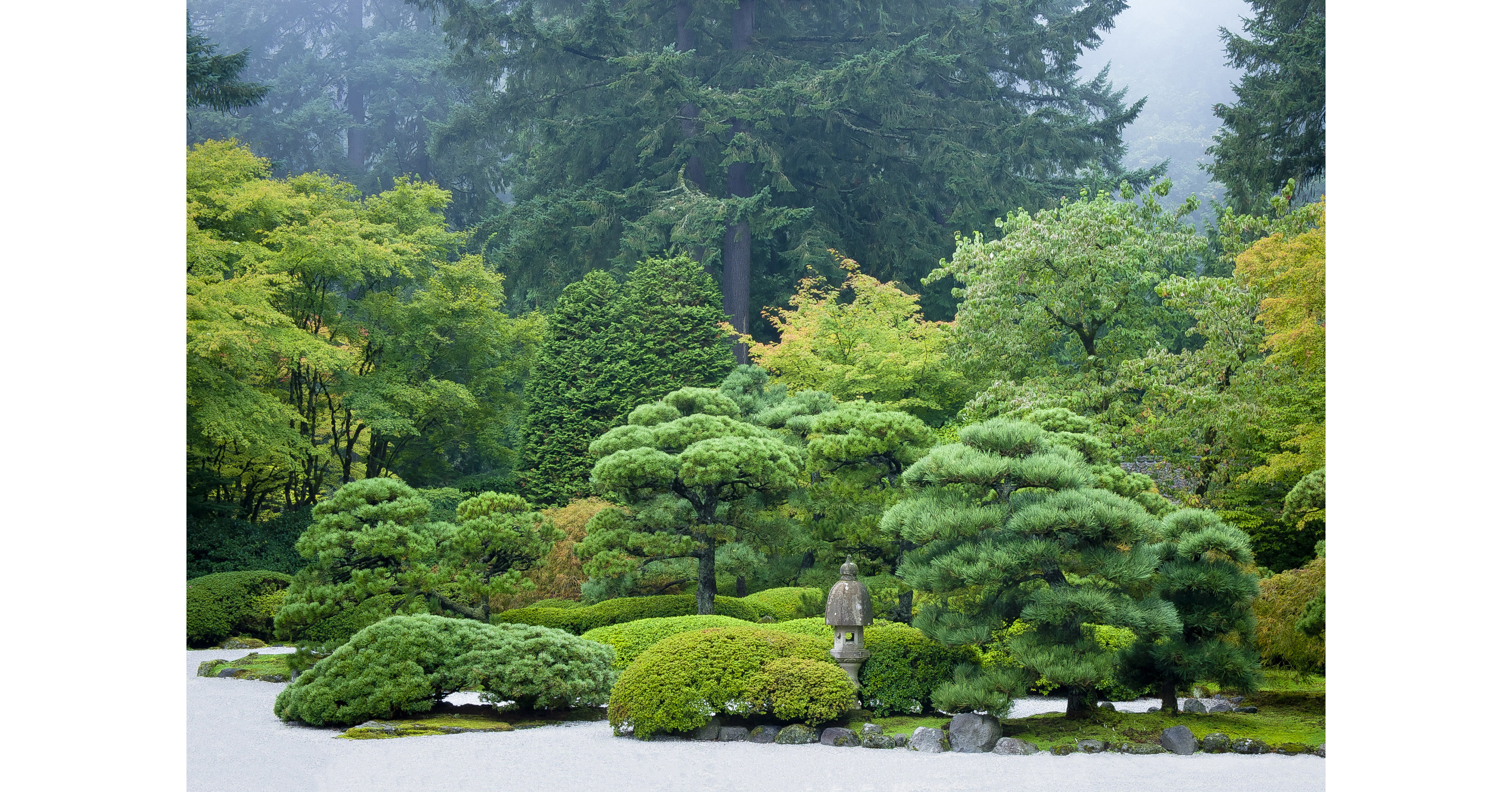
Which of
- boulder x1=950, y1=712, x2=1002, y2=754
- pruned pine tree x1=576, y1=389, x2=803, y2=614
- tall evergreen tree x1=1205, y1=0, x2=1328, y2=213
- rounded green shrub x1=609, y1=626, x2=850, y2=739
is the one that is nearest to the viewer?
boulder x1=950, y1=712, x2=1002, y2=754

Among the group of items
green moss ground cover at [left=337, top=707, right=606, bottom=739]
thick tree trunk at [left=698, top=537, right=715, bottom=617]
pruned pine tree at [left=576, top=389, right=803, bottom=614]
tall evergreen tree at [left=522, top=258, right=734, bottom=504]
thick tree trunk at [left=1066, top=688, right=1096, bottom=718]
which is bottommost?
green moss ground cover at [left=337, top=707, right=606, bottom=739]

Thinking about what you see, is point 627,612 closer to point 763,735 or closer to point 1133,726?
point 763,735

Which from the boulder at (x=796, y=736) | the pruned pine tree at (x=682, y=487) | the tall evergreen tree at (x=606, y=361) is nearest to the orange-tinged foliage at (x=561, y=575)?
the pruned pine tree at (x=682, y=487)

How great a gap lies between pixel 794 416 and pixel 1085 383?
126 inches

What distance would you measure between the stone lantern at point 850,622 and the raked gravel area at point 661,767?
701 mm

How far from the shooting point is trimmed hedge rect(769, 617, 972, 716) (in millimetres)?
7000

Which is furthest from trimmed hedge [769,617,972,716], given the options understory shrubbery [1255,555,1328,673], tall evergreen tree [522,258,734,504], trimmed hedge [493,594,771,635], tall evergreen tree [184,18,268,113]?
tall evergreen tree [184,18,268,113]

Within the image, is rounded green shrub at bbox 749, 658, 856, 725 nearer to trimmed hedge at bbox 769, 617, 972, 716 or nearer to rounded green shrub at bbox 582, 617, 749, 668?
trimmed hedge at bbox 769, 617, 972, 716

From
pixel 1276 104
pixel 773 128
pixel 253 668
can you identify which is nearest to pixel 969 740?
pixel 253 668

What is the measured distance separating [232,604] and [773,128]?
10.6m

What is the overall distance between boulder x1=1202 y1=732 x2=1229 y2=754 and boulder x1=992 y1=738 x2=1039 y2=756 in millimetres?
971

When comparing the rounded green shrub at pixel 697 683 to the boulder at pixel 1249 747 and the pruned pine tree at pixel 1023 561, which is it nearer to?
the pruned pine tree at pixel 1023 561

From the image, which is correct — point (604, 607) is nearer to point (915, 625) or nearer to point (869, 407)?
point (869, 407)
